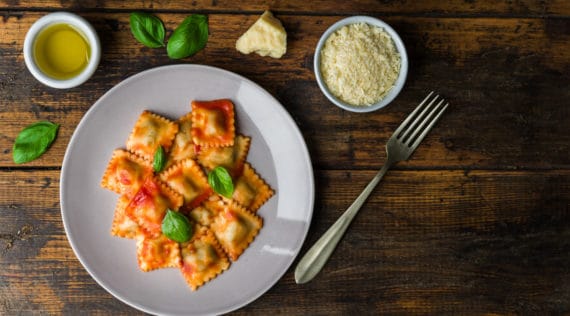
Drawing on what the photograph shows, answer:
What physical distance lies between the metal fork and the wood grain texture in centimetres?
7

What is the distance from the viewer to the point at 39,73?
2725 mm

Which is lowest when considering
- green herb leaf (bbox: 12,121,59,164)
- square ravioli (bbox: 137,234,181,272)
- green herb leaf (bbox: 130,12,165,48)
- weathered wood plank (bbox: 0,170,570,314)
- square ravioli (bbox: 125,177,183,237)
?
weathered wood plank (bbox: 0,170,570,314)

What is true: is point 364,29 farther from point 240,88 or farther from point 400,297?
point 400,297

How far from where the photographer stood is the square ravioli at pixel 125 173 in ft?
9.24

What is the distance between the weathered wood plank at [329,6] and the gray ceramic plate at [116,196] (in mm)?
382

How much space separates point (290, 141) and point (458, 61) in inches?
40.4

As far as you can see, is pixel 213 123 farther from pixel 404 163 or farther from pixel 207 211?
pixel 404 163

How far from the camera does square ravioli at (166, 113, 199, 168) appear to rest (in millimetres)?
2869

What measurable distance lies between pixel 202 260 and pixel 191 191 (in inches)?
14.1

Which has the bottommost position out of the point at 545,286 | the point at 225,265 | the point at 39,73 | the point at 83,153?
the point at 545,286

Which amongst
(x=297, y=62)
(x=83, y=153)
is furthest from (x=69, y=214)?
(x=297, y=62)

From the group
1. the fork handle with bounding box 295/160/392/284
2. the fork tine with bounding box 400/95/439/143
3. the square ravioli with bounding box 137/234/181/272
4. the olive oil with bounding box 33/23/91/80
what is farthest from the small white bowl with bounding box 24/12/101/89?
the fork tine with bounding box 400/95/439/143

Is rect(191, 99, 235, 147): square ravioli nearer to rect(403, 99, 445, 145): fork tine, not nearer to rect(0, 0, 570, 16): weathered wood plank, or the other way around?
rect(0, 0, 570, 16): weathered wood plank

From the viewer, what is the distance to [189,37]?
110 inches
